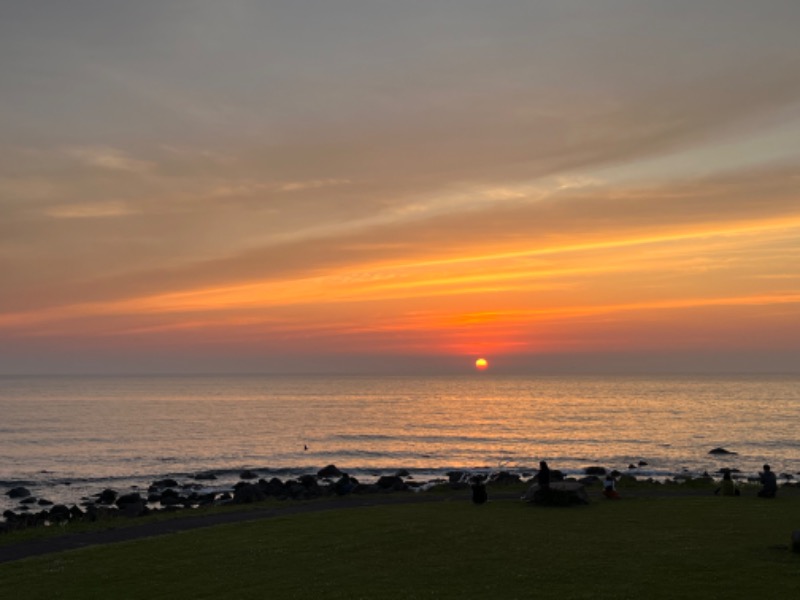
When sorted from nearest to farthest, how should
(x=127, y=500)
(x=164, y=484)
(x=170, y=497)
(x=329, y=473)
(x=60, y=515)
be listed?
(x=60, y=515) < (x=127, y=500) < (x=170, y=497) < (x=164, y=484) < (x=329, y=473)

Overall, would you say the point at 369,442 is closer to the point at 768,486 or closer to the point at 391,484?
the point at 391,484

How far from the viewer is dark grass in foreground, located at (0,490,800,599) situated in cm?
2064

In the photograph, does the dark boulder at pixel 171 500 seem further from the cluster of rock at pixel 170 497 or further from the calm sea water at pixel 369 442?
the calm sea water at pixel 369 442

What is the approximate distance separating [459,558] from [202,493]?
47.6 metres

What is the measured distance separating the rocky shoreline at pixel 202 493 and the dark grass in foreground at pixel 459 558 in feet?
40.7

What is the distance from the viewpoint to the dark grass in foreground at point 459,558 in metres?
20.6

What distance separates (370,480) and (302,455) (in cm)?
2596

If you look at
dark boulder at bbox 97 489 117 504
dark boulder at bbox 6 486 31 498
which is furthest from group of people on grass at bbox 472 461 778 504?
dark boulder at bbox 6 486 31 498

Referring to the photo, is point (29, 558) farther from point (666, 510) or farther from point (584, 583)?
point (666, 510)

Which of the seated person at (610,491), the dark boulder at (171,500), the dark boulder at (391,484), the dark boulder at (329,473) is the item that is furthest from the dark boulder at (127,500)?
the seated person at (610,491)

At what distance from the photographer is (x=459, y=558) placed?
24.6m

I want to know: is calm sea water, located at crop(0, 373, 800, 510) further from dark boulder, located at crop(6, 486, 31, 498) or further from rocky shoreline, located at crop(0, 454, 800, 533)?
rocky shoreline, located at crop(0, 454, 800, 533)

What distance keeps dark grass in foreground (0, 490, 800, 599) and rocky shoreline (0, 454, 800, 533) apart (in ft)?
40.7

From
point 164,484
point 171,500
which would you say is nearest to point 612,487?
point 171,500
